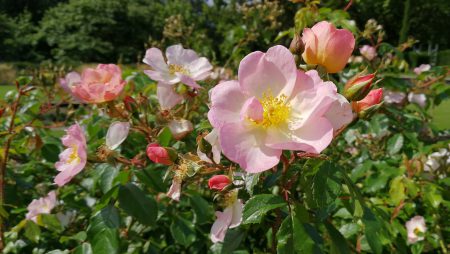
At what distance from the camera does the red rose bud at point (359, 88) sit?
67 centimetres

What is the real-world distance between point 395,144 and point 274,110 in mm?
1022

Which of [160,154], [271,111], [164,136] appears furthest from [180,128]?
[271,111]

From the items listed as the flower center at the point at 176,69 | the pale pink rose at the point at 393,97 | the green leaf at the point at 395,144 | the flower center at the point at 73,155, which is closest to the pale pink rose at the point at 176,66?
the flower center at the point at 176,69

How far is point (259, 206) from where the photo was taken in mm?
681

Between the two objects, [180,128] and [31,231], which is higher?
[180,128]

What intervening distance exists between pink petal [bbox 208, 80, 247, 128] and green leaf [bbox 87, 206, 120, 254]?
0.37 metres

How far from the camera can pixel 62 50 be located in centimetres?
1841

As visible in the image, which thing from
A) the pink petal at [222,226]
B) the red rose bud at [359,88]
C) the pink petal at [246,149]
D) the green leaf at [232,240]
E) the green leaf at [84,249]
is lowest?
the green leaf at [84,249]

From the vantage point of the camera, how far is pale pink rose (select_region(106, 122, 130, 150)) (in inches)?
34.4

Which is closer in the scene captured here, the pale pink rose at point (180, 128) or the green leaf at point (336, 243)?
the green leaf at point (336, 243)

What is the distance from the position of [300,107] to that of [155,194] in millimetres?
659

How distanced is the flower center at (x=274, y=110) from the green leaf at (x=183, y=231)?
1.82 ft

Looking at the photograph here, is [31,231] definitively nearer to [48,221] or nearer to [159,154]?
[48,221]

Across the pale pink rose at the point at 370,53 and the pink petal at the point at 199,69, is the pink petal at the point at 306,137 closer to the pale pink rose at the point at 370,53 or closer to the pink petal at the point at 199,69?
the pink petal at the point at 199,69
